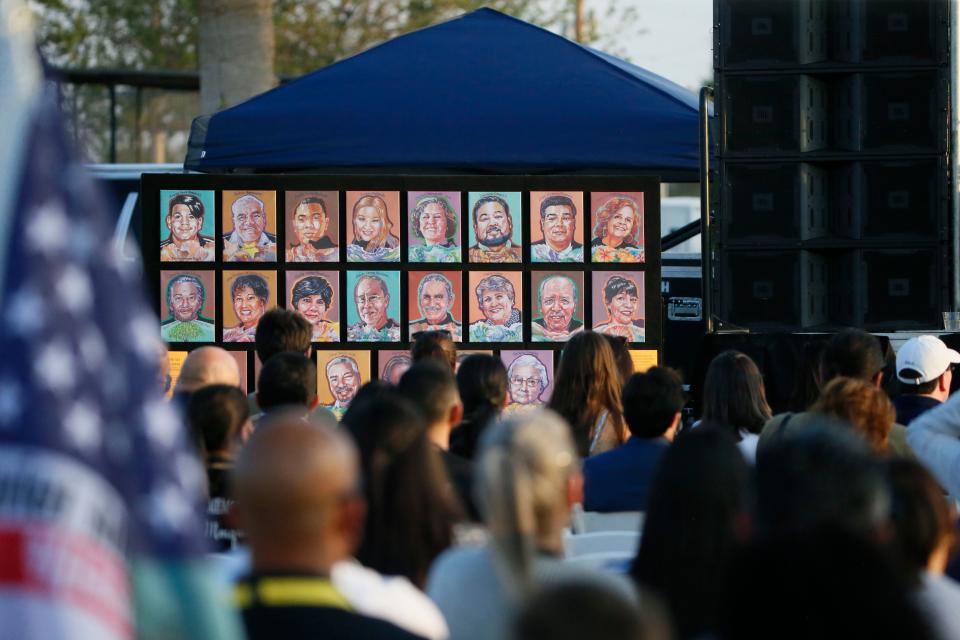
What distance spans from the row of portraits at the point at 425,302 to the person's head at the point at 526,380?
0.14 meters

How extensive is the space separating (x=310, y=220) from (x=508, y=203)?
1094 mm

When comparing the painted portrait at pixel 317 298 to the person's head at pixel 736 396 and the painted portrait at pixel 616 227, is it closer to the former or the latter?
the painted portrait at pixel 616 227

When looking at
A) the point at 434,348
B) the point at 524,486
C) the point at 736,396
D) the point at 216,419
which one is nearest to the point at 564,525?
the point at 524,486

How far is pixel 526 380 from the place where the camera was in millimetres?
8281

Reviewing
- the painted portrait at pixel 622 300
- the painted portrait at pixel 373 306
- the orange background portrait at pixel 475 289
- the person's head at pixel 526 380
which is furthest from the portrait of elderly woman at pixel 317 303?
the painted portrait at pixel 622 300

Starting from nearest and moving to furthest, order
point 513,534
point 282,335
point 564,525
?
1. point 513,534
2. point 564,525
3. point 282,335

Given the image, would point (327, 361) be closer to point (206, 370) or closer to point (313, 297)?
point (313, 297)

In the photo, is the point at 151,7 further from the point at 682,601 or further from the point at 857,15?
the point at 682,601

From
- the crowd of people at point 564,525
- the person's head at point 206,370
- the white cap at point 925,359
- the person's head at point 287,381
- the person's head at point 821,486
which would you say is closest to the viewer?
the crowd of people at point 564,525

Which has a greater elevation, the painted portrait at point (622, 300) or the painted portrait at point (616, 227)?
the painted portrait at point (616, 227)

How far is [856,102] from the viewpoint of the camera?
849 centimetres

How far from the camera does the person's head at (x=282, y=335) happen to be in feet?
22.5

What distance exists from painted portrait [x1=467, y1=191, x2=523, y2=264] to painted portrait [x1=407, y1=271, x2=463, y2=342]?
0.19 meters

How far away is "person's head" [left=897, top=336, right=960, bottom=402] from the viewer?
6.13 m
